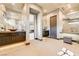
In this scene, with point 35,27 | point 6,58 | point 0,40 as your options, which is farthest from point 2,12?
point 6,58

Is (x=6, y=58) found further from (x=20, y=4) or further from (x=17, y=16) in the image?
(x=20, y=4)

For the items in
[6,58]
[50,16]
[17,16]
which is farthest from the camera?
[50,16]

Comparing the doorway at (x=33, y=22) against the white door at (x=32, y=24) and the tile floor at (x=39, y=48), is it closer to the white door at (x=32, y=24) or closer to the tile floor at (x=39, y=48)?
the white door at (x=32, y=24)

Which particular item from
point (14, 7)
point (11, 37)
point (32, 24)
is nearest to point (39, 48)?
point (32, 24)

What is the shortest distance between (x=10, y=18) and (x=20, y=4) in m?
0.34

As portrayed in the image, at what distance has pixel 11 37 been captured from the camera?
1871 mm

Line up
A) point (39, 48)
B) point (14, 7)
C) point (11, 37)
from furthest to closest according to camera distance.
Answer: point (11, 37) → point (39, 48) → point (14, 7)

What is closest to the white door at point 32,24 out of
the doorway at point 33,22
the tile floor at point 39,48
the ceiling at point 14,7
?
the doorway at point 33,22

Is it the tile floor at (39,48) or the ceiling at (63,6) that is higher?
the ceiling at (63,6)

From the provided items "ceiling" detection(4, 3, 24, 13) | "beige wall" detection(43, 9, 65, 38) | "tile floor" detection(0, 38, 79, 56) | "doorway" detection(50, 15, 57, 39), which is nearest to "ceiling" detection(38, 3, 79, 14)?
"beige wall" detection(43, 9, 65, 38)

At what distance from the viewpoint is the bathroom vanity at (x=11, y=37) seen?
66.9 inches

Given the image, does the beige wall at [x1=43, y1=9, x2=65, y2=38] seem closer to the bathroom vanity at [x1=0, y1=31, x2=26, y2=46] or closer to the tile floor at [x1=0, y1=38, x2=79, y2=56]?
the tile floor at [x1=0, y1=38, x2=79, y2=56]

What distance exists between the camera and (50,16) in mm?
1805

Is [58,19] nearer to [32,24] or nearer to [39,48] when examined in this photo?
[32,24]
